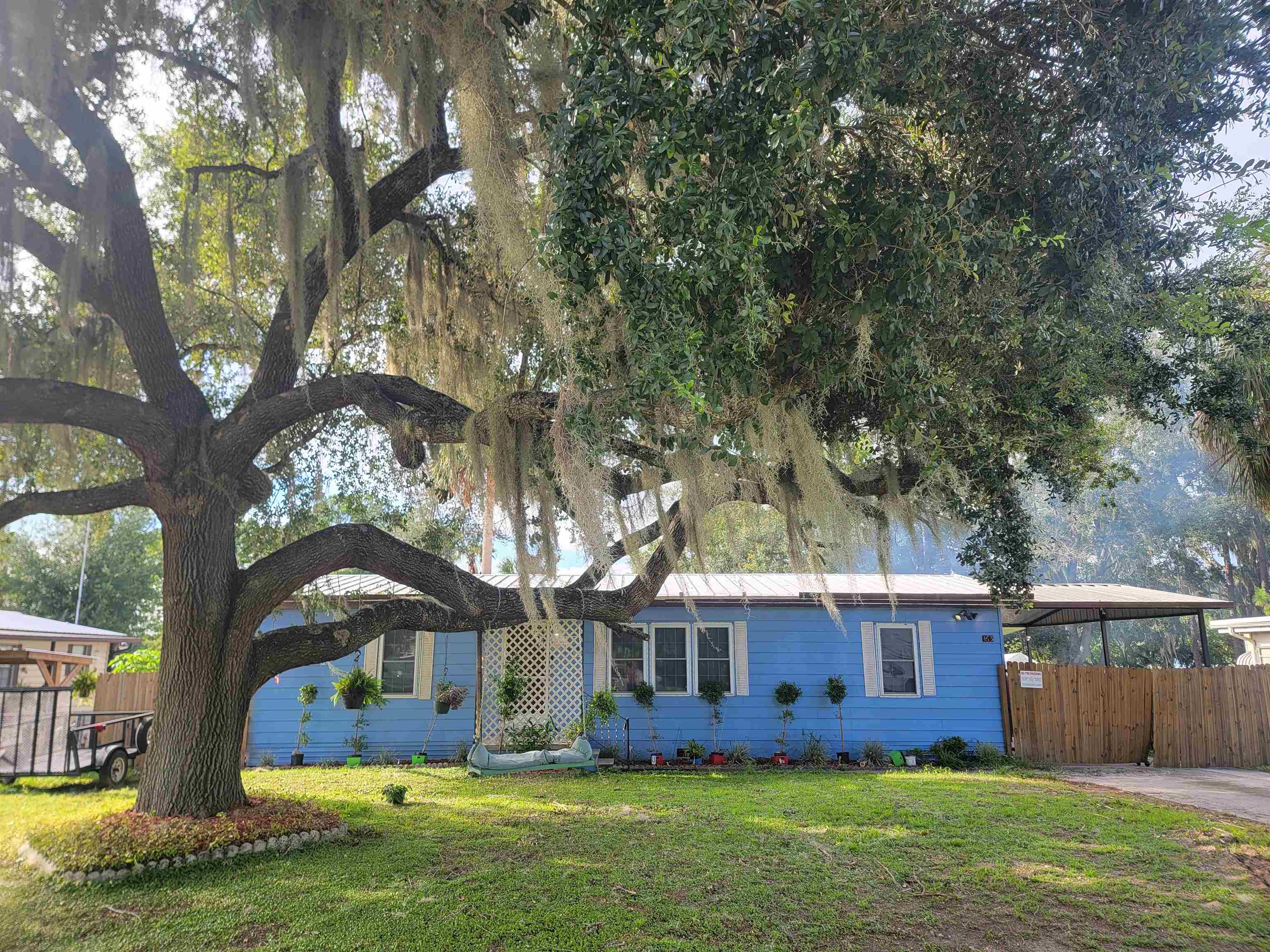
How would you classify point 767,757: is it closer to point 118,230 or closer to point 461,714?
point 461,714

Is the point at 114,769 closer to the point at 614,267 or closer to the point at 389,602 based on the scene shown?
the point at 389,602

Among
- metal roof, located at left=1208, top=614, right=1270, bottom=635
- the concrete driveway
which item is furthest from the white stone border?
metal roof, located at left=1208, top=614, right=1270, bottom=635

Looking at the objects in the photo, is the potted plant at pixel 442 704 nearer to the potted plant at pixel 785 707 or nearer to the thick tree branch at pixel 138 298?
the potted plant at pixel 785 707

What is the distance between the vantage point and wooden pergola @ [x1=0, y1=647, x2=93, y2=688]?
9766mm

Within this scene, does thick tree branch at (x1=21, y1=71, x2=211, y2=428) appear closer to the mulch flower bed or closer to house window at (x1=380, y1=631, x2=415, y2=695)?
the mulch flower bed

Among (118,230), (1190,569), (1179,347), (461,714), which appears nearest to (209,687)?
(118,230)

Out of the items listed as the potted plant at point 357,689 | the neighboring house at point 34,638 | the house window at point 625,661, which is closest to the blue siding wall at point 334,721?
the potted plant at point 357,689

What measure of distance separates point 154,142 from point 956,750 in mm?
11699

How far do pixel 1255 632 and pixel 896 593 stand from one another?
8.96 meters

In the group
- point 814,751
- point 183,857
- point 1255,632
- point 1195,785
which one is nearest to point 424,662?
point 814,751

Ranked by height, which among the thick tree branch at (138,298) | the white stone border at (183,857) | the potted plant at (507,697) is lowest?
the white stone border at (183,857)

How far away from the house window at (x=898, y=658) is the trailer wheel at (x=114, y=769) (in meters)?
9.47

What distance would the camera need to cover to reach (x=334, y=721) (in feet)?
35.1

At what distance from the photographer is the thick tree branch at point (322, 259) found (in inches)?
221
